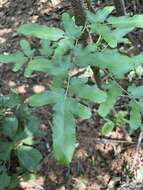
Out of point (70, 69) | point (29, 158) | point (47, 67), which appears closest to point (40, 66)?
point (47, 67)

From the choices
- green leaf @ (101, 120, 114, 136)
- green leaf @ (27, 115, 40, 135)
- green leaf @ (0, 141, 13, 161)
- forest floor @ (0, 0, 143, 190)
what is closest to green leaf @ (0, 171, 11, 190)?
green leaf @ (0, 141, 13, 161)

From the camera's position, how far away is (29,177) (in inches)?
118

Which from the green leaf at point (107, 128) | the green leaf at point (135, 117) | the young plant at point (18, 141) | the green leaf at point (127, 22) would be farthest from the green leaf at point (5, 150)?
the green leaf at point (127, 22)

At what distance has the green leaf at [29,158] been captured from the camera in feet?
9.62

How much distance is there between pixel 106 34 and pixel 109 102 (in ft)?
1.03

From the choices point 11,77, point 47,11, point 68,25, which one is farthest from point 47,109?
point 68,25

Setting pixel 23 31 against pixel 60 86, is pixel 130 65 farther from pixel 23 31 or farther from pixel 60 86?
pixel 23 31

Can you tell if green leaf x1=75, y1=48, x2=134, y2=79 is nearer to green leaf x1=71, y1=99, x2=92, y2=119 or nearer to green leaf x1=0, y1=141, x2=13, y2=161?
green leaf x1=71, y1=99, x2=92, y2=119

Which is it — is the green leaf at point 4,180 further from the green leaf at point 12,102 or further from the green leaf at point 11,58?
the green leaf at point 11,58

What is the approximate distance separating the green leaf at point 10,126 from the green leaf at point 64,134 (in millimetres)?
1300

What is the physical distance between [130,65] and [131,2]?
2.63 metres

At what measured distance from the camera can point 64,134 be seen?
1629mm

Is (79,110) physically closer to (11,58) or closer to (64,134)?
(64,134)

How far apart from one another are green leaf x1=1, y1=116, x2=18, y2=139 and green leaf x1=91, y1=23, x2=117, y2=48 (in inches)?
51.8
